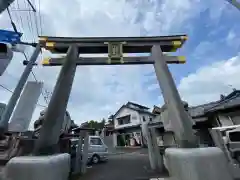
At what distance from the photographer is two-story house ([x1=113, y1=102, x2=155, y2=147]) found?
25.8 m

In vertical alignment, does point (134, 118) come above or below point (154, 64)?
above

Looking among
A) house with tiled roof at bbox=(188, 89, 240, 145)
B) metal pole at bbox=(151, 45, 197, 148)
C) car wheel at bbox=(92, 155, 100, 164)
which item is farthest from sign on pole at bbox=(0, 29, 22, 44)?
house with tiled roof at bbox=(188, 89, 240, 145)

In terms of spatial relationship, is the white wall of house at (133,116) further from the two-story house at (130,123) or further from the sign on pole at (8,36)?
the sign on pole at (8,36)

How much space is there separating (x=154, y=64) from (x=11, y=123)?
9620 millimetres

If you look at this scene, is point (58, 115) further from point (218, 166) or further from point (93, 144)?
point (93, 144)

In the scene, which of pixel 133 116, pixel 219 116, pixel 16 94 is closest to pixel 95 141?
pixel 16 94

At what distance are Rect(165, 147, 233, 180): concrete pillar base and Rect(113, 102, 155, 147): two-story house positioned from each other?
22.3 m

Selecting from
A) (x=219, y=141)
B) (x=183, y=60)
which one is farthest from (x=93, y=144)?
(x=183, y=60)

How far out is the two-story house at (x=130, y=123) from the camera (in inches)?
1014

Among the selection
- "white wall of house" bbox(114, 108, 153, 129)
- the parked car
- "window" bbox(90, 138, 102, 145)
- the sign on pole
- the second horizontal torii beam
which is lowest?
the parked car

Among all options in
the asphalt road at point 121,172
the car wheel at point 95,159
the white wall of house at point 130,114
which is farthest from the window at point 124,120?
the asphalt road at point 121,172

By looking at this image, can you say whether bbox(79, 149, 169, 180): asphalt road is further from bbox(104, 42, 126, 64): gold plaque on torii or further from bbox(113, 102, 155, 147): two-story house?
bbox(113, 102, 155, 147): two-story house

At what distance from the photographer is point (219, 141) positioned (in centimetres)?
616

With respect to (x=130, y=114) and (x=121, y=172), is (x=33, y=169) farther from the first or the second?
(x=130, y=114)
